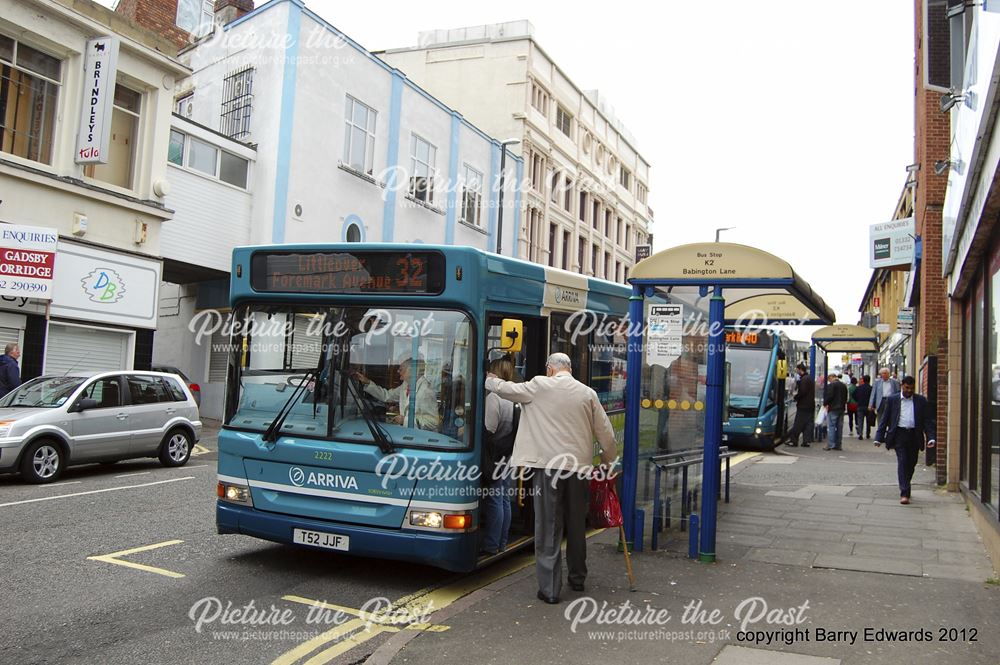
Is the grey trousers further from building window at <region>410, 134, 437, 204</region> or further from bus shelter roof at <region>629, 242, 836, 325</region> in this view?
building window at <region>410, 134, 437, 204</region>

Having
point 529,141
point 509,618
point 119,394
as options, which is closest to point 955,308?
point 509,618

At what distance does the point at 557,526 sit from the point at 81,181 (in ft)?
50.6

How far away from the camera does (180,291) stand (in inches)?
977

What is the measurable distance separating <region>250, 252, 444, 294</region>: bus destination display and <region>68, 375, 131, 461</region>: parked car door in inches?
274

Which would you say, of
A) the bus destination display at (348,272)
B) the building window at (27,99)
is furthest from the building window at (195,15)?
the bus destination display at (348,272)

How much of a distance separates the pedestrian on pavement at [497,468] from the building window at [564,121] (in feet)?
123

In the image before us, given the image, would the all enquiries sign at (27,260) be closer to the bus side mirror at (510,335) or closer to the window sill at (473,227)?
the bus side mirror at (510,335)

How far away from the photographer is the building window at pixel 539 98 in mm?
39562

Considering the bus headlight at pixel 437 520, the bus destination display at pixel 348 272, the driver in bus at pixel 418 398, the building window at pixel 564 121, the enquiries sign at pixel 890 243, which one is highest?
the building window at pixel 564 121

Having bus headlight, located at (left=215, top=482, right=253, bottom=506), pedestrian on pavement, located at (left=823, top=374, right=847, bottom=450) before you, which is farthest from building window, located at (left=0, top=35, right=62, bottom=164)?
pedestrian on pavement, located at (left=823, top=374, right=847, bottom=450)

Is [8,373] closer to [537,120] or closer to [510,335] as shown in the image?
[510,335]

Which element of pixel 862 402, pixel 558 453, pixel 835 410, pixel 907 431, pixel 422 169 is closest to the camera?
pixel 558 453

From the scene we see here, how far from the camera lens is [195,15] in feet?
99.1

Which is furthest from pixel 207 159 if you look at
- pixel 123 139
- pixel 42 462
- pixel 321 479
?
pixel 321 479
